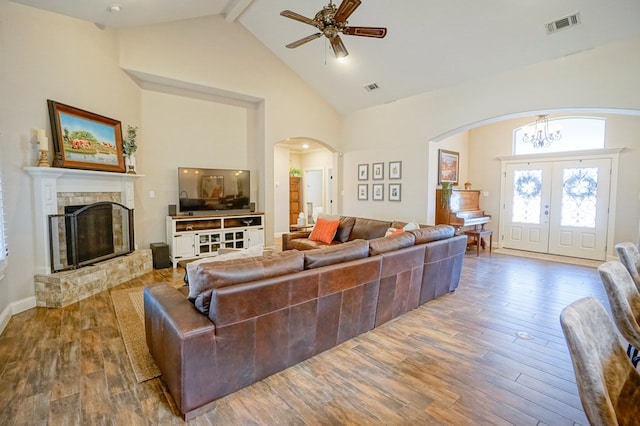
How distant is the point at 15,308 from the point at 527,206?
9034mm

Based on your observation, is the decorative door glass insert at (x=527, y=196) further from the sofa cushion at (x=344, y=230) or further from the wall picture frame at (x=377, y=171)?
the sofa cushion at (x=344, y=230)

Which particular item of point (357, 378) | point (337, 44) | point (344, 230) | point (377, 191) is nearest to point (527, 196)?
point (377, 191)

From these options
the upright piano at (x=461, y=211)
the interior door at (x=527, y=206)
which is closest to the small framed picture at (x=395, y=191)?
the upright piano at (x=461, y=211)

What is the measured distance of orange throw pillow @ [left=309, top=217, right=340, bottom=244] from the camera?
547 cm

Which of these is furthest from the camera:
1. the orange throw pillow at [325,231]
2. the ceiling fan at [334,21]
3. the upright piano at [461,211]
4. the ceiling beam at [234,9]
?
the upright piano at [461,211]

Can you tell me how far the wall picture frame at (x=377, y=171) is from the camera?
705 centimetres

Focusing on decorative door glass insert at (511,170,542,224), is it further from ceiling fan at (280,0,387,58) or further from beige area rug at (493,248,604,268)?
ceiling fan at (280,0,387,58)

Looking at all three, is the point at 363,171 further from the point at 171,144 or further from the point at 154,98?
the point at 154,98

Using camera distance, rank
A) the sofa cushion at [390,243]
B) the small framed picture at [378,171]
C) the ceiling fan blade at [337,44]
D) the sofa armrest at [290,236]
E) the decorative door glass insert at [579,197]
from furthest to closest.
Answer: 1. the small framed picture at [378,171]
2. the decorative door glass insert at [579,197]
3. the sofa armrest at [290,236]
4. the ceiling fan blade at [337,44]
5. the sofa cushion at [390,243]

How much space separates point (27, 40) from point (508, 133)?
28.2 feet

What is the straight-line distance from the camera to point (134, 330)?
3.03 meters

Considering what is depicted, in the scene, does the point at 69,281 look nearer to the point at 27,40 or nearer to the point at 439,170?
the point at 27,40

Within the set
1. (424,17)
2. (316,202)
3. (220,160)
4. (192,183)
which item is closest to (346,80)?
(424,17)

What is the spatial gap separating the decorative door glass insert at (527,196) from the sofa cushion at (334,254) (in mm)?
5962
